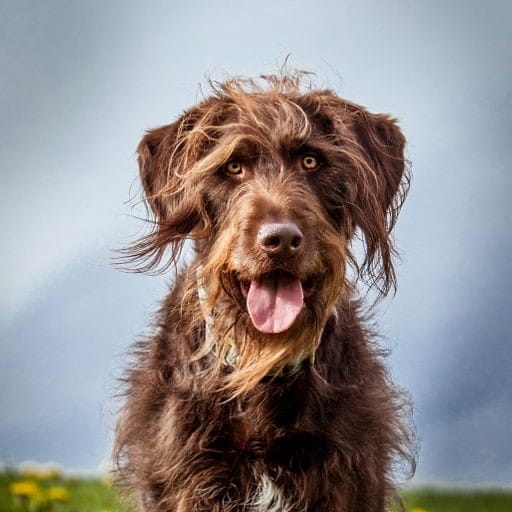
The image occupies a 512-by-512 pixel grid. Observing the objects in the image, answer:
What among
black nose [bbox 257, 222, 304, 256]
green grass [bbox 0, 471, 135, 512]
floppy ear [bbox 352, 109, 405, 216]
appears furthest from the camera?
green grass [bbox 0, 471, 135, 512]

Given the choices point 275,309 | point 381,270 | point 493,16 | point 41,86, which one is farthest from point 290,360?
point 493,16

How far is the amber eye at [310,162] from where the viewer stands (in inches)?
149

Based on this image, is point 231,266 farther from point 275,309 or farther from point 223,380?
point 223,380

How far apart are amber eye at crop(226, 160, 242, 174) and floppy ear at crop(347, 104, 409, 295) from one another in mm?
444

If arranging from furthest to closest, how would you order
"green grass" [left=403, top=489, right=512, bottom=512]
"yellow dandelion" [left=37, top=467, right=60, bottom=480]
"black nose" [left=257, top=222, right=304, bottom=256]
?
"green grass" [left=403, top=489, right=512, bottom=512] < "yellow dandelion" [left=37, top=467, right=60, bottom=480] < "black nose" [left=257, top=222, right=304, bottom=256]

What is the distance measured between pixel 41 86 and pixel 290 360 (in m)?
2.55

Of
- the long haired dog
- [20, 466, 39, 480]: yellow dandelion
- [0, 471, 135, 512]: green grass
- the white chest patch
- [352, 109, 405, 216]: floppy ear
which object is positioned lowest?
[0, 471, 135, 512]: green grass

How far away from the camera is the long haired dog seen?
142 inches

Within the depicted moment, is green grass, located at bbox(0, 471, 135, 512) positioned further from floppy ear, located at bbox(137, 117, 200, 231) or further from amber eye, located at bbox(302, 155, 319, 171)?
amber eye, located at bbox(302, 155, 319, 171)

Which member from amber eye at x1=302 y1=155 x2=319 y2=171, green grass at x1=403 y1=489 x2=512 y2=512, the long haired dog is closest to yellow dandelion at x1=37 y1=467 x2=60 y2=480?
the long haired dog

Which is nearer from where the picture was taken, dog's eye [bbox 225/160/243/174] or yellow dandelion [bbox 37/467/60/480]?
dog's eye [bbox 225/160/243/174]

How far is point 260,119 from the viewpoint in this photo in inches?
149

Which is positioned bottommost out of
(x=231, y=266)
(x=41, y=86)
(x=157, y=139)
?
(x=231, y=266)

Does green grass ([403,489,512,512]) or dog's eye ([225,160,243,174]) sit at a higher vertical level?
dog's eye ([225,160,243,174])
